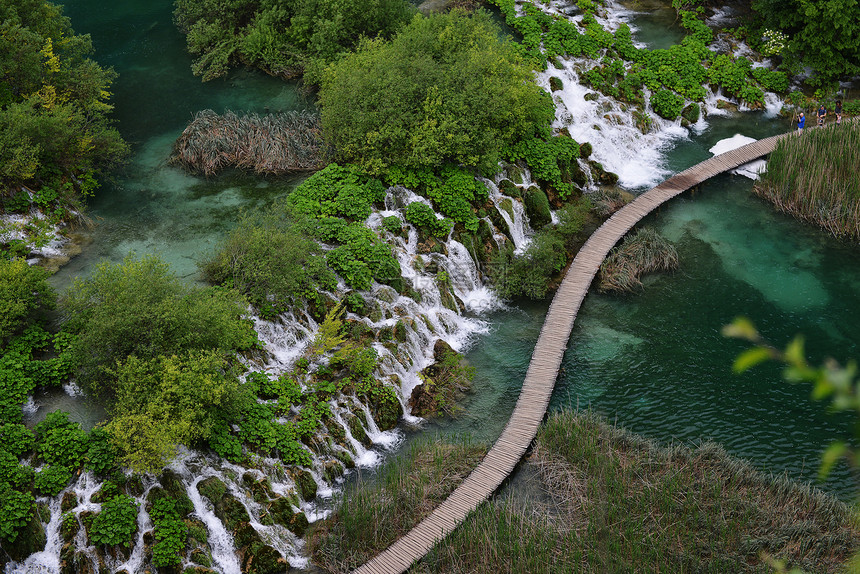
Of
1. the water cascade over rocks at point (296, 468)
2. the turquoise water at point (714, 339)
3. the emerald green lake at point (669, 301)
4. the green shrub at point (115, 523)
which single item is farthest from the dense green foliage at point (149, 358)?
the turquoise water at point (714, 339)

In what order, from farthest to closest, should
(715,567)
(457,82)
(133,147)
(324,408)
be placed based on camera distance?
(133,147), (457,82), (324,408), (715,567)

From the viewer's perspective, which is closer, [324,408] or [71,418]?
[71,418]

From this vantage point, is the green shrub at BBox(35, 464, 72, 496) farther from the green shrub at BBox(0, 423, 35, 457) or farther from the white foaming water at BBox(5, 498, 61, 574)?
the green shrub at BBox(0, 423, 35, 457)

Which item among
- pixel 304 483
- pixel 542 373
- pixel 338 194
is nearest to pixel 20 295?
pixel 304 483

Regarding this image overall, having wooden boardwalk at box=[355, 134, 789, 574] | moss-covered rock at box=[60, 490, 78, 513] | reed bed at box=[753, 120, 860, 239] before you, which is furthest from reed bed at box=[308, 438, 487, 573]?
reed bed at box=[753, 120, 860, 239]

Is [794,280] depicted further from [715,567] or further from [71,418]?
[71,418]

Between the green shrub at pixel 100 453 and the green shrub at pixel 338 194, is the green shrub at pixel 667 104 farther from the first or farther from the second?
the green shrub at pixel 100 453

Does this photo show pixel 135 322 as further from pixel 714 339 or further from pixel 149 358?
pixel 714 339

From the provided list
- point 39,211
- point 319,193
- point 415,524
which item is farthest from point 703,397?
point 39,211
